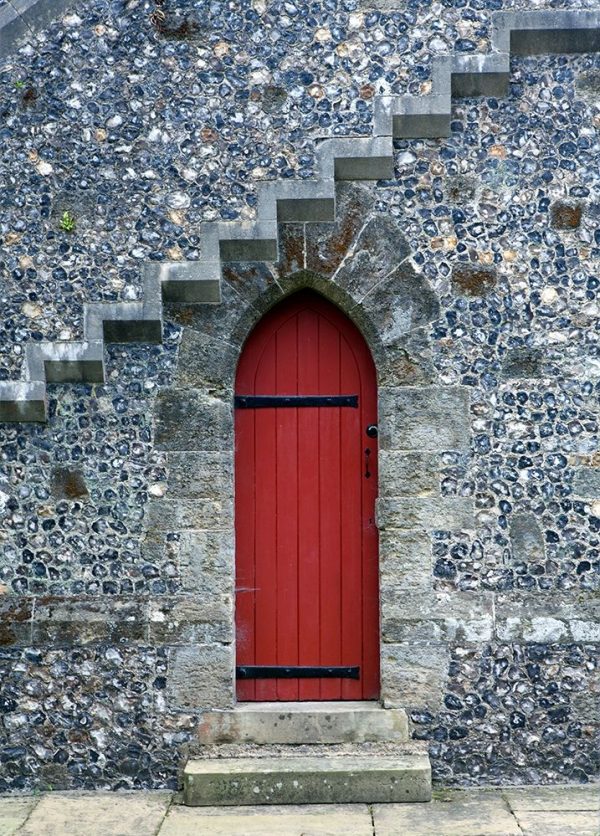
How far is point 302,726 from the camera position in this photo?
7039 mm

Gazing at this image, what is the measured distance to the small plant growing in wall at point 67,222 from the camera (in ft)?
23.4

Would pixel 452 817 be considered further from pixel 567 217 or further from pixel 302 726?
pixel 567 217

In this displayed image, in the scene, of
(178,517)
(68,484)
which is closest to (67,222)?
(68,484)

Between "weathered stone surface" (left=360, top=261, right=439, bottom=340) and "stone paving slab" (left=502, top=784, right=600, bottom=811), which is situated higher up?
"weathered stone surface" (left=360, top=261, right=439, bottom=340)

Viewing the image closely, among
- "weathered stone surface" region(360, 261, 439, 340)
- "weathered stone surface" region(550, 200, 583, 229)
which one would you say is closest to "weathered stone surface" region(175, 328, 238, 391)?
"weathered stone surface" region(360, 261, 439, 340)

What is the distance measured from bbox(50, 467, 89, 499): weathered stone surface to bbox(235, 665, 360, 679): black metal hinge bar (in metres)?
1.44

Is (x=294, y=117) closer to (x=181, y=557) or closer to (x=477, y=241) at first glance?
(x=477, y=241)

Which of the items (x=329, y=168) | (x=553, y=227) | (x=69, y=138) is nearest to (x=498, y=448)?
(x=553, y=227)

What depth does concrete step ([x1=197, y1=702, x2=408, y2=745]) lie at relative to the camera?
6992 mm

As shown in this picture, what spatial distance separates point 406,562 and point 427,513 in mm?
313

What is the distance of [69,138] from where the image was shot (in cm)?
720

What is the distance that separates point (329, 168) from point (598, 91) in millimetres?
1684

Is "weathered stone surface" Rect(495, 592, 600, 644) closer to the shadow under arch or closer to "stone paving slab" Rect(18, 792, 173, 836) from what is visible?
the shadow under arch

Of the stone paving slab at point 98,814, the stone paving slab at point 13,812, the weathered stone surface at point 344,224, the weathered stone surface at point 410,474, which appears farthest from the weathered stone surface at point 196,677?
the weathered stone surface at point 344,224
